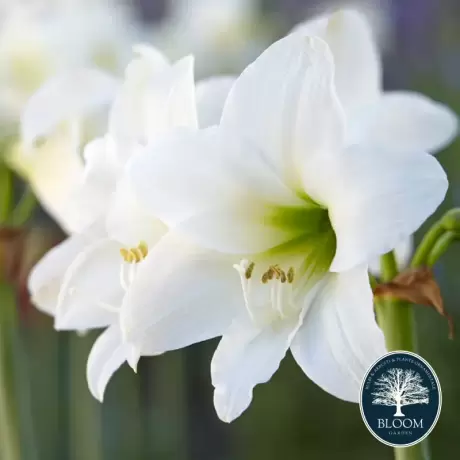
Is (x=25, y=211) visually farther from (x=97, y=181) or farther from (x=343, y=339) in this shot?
(x=343, y=339)

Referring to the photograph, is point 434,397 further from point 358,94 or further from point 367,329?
point 358,94

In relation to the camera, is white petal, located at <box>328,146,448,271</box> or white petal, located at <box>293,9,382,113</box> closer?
white petal, located at <box>328,146,448,271</box>

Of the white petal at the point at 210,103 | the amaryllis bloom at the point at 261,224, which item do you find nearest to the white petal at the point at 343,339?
the amaryllis bloom at the point at 261,224

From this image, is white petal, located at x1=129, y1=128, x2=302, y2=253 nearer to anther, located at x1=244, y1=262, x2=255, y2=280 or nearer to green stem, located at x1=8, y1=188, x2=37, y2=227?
anther, located at x1=244, y1=262, x2=255, y2=280

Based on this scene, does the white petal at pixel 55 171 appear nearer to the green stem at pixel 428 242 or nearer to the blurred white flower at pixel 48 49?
the blurred white flower at pixel 48 49

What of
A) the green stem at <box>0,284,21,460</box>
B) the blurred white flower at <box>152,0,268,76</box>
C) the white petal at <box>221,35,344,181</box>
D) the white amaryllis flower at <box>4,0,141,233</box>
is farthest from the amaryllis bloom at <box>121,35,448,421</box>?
the blurred white flower at <box>152,0,268,76</box>
